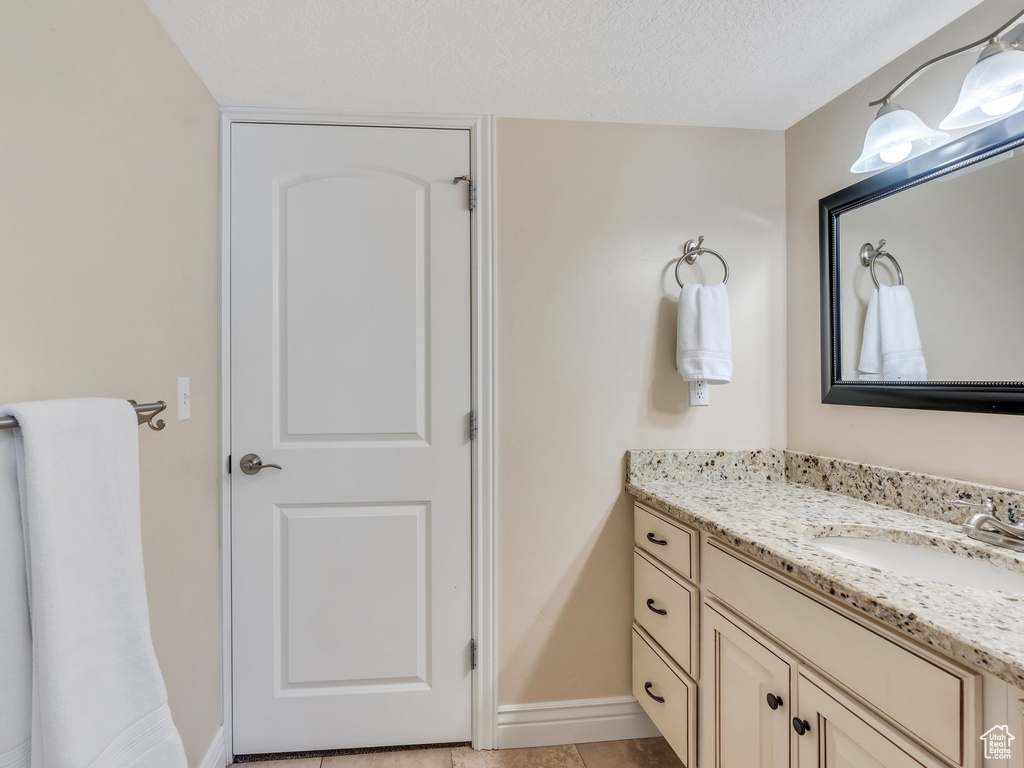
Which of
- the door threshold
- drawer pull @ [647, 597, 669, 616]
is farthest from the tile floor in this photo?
drawer pull @ [647, 597, 669, 616]

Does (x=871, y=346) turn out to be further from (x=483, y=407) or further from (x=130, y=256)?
(x=130, y=256)

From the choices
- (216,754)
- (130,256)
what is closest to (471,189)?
(130,256)

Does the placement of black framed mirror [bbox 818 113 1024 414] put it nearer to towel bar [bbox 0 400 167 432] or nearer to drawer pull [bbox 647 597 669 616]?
drawer pull [bbox 647 597 669 616]

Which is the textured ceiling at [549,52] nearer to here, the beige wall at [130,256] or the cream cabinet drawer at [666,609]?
the beige wall at [130,256]

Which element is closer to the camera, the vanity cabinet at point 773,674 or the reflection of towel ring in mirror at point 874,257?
the vanity cabinet at point 773,674

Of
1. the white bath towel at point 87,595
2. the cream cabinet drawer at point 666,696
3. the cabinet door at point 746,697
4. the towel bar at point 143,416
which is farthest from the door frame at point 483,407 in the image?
the white bath towel at point 87,595

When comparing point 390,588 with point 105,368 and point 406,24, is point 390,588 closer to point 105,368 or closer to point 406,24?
point 105,368

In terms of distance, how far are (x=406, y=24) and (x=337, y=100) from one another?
1.52 feet

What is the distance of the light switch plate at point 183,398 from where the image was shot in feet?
4.90

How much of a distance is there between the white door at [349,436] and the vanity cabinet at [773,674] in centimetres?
64

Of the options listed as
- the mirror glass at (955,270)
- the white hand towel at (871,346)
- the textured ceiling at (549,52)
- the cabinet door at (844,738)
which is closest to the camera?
the cabinet door at (844,738)

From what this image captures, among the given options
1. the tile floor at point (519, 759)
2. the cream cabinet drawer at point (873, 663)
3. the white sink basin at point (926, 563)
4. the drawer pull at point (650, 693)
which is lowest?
the tile floor at point (519, 759)

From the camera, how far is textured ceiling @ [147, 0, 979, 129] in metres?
1.33

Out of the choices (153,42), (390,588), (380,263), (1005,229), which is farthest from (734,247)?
(153,42)
